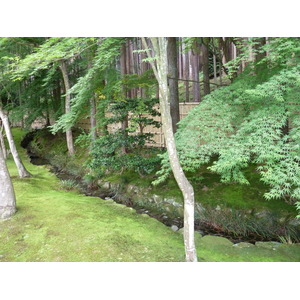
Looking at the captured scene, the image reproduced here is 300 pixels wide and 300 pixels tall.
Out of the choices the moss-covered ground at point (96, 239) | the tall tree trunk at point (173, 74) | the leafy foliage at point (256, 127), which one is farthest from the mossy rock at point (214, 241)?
the tall tree trunk at point (173, 74)

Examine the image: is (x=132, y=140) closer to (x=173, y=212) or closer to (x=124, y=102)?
(x=124, y=102)

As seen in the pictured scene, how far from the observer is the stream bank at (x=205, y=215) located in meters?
4.58

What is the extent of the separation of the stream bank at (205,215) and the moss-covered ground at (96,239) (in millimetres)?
597

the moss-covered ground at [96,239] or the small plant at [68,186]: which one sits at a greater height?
the moss-covered ground at [96,239]

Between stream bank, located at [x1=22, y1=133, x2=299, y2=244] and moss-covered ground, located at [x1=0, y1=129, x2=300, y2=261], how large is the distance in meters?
0.60

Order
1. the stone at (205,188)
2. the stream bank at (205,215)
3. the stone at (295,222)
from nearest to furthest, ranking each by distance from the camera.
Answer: the stone at (295,222), the stream bank at (205,215), the stone at (205,188)

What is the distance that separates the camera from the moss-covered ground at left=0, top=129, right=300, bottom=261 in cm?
371

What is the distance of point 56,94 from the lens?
41.7 feet

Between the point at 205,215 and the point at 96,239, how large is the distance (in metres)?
2.31

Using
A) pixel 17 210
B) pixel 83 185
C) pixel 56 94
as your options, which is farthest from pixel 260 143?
pixel 56 94

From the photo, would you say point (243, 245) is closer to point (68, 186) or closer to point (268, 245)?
point (268, 245)

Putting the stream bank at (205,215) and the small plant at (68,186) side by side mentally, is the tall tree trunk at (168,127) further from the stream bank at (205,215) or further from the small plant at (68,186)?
the small plant at (68,186)

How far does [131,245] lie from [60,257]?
3.27ft

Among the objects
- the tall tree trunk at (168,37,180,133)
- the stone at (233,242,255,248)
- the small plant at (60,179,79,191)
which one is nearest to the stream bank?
the small plant at (60,179,79,191)
